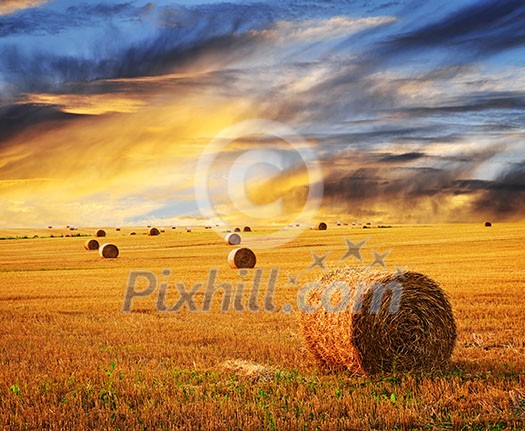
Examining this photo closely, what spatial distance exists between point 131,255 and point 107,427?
3860cm

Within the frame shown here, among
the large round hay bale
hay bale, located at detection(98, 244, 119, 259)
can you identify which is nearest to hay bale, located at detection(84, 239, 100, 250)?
hay bale, located at detection(98, 244, 119, 259)

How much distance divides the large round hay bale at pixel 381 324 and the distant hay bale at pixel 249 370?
4.26ft

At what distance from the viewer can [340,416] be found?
8.02 meters

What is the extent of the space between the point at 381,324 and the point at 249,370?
7.74 feet

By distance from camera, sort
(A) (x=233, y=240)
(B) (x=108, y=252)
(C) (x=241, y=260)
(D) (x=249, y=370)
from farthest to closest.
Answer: (A) (x=233, y=240) < (B) (x=108, y=252) < (C) (x=241, y=260) < (D) (x=249, y=370)

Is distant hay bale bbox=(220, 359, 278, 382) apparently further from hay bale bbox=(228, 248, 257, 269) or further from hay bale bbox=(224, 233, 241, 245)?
hay bale bbox=(224, 233, 241, 245)

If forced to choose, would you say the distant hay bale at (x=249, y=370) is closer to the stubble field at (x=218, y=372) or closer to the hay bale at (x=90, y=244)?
the stubble field at (x=218, y=372)

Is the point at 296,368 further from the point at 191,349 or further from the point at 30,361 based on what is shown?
the point at 30,361

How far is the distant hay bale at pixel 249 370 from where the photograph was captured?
9.60m

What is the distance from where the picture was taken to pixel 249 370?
988 centimetres

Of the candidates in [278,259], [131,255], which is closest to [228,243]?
[131,255]

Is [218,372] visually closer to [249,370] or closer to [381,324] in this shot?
[249,370]

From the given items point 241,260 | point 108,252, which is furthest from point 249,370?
point 108,252

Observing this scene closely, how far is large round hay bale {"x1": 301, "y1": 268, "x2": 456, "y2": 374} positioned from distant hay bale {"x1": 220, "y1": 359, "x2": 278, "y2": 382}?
1.30 m
